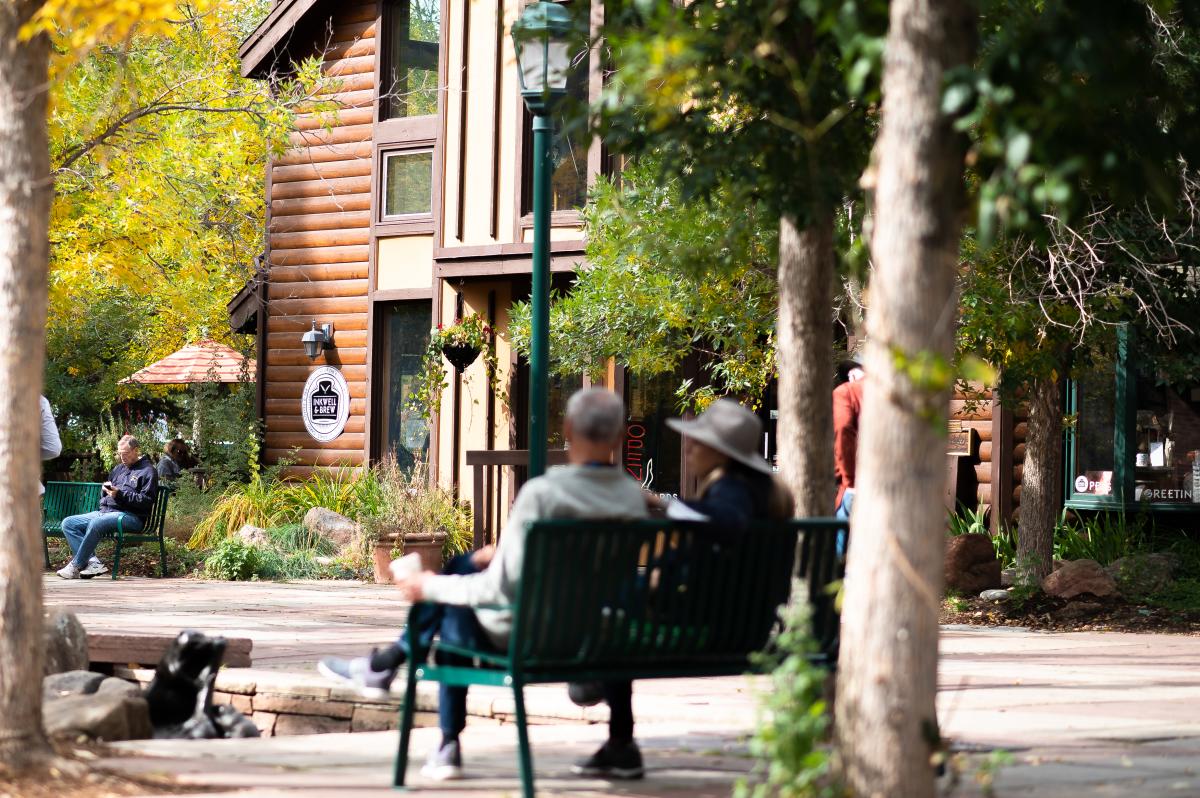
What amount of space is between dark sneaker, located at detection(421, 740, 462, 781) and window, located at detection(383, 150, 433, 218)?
1510 centimetres

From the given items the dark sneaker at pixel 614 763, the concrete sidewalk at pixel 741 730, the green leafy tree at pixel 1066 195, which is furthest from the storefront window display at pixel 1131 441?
the dark sneaker at pixel 614 763

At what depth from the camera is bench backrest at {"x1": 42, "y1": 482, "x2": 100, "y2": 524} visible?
17797mm

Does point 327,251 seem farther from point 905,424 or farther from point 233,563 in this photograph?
point 905,424

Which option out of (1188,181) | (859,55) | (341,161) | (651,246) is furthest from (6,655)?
(341,161)

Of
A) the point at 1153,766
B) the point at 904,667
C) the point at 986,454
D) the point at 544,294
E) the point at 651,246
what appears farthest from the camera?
the point at 986,454

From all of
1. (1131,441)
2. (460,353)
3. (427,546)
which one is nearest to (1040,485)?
(1131,441)

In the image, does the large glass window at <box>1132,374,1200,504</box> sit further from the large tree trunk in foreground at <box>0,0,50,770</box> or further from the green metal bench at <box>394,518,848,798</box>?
the large tree trunk in foreground at <box>0,0,50,770</box>

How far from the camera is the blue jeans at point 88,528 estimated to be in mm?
16859

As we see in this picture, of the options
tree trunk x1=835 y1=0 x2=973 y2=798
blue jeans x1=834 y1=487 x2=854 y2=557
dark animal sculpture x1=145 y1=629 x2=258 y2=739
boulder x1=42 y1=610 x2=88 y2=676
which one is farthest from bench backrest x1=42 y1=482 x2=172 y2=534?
tree trunk x1=835 y1=0 x2=973 y2=798

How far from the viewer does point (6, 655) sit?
573cm

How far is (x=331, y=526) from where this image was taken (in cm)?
1878

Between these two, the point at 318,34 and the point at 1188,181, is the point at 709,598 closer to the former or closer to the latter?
the point at 1188,181

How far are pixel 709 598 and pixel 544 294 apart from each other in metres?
3.67

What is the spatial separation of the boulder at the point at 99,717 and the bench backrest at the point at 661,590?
7.09ft
